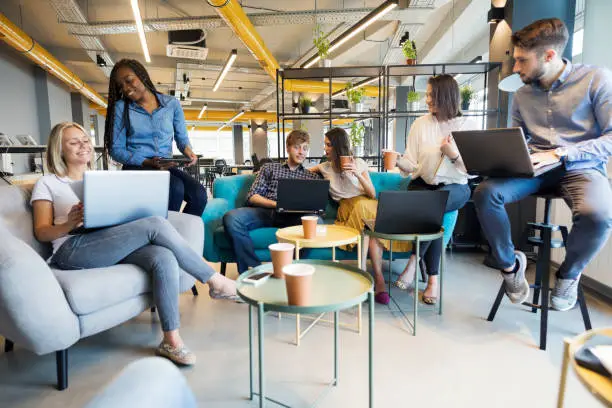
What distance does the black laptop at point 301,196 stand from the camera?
8.42 feet

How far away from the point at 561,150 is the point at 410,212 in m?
0.76

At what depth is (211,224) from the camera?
2.77 m

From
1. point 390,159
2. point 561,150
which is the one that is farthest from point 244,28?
point 561,150

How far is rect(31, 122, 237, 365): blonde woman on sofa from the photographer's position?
1.74 m

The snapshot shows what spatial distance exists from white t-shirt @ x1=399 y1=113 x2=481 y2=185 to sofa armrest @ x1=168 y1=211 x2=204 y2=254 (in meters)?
1.39

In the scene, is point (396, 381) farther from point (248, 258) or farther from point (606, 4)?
point (606, 4)

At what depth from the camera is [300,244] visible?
192cm

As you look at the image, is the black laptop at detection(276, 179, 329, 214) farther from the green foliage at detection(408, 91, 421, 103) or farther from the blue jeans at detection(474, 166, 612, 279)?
the green foliage at detection(408, 91, 421, 103)

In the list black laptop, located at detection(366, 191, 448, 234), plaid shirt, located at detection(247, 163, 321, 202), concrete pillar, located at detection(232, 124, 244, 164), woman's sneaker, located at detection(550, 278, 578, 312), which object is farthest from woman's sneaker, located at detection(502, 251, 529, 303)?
concrete pillar, located at detection(232, 124, 244, 164)

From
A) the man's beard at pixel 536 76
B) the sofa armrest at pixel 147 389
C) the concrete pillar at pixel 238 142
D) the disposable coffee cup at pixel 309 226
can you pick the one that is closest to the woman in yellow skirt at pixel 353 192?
the disposable coffee cup at pixel 309 226

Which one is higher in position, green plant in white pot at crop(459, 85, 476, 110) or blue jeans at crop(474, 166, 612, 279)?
green plant in white pot at crop(459, 85, 476, 110)

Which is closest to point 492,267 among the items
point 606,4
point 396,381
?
point 396,381

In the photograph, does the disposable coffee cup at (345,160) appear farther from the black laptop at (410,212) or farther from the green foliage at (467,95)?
the green foliage at (467,95)

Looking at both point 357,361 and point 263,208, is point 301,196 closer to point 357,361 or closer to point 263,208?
point 263,208
